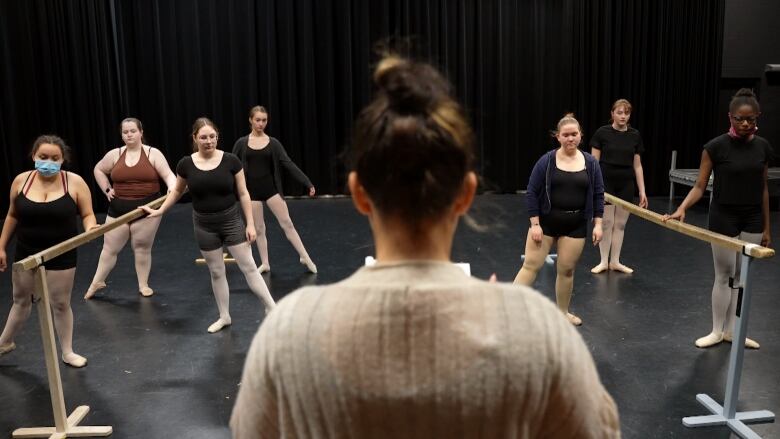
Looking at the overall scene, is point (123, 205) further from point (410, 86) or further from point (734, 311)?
point (410, 86)

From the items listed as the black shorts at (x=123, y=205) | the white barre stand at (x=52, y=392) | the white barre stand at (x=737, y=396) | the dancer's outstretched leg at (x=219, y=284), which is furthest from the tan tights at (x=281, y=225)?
the white barre stand at (x=737, y=396)

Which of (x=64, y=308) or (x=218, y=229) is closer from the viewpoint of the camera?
(x=64, y=308)

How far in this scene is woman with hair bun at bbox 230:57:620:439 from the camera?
0.81m

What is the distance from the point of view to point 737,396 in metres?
3.27

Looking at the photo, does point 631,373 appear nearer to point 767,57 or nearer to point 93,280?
point 93,280

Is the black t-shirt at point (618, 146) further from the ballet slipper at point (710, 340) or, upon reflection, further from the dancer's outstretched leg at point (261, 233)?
the dancer's outstretched leg at point (261, 233)

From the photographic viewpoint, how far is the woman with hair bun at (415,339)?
2.65 ft

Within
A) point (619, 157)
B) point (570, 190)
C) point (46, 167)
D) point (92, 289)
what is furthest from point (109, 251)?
point (619, 157)

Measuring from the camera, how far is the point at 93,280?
564 cm

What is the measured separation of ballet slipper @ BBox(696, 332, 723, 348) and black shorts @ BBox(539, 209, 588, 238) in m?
1.06

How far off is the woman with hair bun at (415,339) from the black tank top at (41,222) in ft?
10.6

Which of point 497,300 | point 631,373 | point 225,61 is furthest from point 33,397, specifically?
point 225,61

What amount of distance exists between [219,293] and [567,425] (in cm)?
400

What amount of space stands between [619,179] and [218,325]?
3.53m
